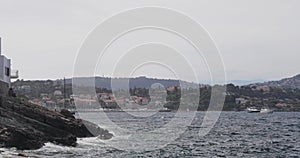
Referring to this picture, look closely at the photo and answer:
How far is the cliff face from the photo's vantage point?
46.2m

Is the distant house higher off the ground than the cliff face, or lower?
higher

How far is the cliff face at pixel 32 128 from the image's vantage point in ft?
151

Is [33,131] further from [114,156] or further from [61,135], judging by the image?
[114,156]

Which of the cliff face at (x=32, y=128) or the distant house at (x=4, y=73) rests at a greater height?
the distant house at (x=4, y=73)

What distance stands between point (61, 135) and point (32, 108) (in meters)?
8.56

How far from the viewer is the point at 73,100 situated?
188 meters

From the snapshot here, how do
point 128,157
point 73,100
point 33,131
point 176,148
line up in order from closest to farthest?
point 128,157 → point 33,131 → point 176,148 → point 73,100

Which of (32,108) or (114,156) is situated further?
(32,108)

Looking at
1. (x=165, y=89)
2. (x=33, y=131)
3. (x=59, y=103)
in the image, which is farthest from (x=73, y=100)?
(x=33, y=131)

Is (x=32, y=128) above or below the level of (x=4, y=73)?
below

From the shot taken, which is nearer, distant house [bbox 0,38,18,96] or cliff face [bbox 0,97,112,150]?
cliff face [bbox 0,97,112,150]

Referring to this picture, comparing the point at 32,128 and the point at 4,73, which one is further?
the point at 4,73

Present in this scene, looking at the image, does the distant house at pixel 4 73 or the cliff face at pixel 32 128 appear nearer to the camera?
the cliff face at pixel 32 128

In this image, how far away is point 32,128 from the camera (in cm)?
5150
